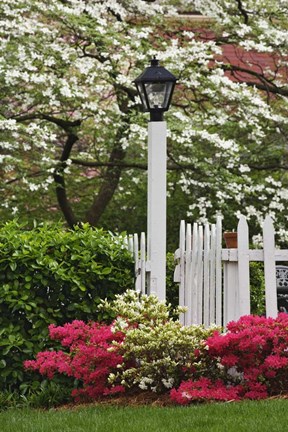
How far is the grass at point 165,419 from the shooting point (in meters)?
5.63

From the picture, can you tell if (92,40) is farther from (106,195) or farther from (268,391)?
(268,391)

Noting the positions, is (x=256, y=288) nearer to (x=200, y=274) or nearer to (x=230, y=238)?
(x=230, y=238)

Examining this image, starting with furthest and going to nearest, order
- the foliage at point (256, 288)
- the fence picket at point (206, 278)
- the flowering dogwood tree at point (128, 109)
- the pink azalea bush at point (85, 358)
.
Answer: the flowering dogwood tree at point (128, 109), the foliage at point (256, 288), the fence picket at point (206, 278), the pink azalea bush at point (85, 358)

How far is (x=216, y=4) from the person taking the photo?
1549 cm

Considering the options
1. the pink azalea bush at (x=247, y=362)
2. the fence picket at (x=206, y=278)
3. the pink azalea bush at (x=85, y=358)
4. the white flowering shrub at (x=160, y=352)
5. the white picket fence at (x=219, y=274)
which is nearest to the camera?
the pink azalea bush at (x=247, y=362)

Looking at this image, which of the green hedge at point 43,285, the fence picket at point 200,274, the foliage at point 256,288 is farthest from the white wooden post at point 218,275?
the foliage at point 256,288

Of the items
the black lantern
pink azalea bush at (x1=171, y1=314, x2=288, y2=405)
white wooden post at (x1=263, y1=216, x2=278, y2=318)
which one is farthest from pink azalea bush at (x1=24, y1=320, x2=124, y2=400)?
the black lantern

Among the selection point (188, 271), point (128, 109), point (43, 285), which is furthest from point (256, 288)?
point (128, 109)

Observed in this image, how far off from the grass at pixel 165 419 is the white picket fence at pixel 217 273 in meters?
1.08

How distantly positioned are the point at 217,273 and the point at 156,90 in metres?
1.72

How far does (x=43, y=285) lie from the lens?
7.82 m

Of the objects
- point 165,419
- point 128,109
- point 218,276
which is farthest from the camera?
point 128,109

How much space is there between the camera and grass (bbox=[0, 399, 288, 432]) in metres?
5.63

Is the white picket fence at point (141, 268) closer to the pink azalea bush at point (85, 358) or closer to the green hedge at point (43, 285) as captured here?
the green hedge at point (43, 285)
